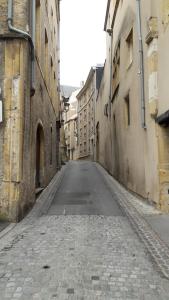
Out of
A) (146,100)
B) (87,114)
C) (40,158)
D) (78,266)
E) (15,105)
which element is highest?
(87,114)

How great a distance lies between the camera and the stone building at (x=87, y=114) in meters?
34.7

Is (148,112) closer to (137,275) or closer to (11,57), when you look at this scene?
(11,57)

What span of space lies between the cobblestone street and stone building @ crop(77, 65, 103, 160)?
89.4 ft

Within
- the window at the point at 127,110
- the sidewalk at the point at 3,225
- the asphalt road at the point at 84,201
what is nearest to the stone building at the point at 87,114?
the window at the point at 127,110

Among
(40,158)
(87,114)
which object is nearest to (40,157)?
(40,158)

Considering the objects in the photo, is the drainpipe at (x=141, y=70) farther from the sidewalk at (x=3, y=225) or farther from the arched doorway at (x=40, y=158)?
→ the sidewalk at (x=3, y=225)

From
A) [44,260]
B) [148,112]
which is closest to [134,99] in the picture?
[148,112]

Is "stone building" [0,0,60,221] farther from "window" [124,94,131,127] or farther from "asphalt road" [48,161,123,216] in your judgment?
"window" [124,94,131,127]

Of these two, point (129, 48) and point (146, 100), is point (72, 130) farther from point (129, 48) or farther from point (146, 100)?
point (146, 100)

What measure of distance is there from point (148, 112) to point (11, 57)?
3773 mm

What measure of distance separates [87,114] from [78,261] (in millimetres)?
36259

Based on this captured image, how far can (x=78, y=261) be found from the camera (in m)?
4.84

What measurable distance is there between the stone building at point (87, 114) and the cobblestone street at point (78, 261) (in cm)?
2724

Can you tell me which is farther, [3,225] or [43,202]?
[43,202]
